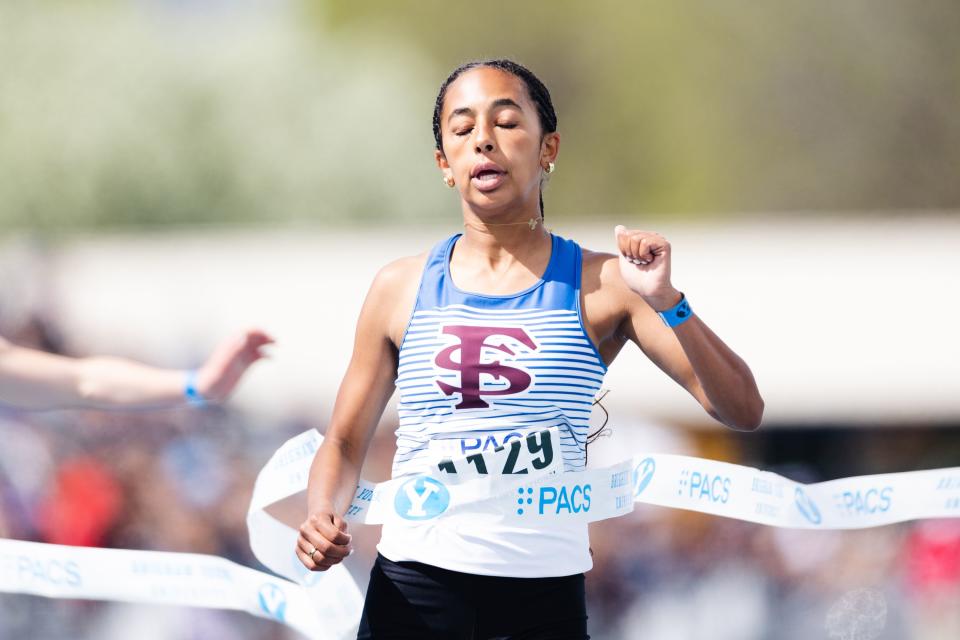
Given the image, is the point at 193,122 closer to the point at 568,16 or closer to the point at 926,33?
the point at 568,16

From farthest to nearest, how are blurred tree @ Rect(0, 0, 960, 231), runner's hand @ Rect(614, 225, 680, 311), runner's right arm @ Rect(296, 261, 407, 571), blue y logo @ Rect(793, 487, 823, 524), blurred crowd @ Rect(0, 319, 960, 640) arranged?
blurred tree @ Rect(0, 0, 960, 231) → blurred crowd @ Rect(0, 319, 960, 640) → blue y logo @ Rect(793, 487, 823, 524) → runner's right arm @ Rect(296, 261, 407, 571) → runner's hand @ Rect(614, 225, 680, 311)

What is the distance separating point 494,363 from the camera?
3.35 m

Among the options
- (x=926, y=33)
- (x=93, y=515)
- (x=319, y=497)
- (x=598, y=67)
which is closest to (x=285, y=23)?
(x=598, y=67)

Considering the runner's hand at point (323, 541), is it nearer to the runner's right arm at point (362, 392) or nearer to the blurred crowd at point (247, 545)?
the runner's right arm at point (362, 392)

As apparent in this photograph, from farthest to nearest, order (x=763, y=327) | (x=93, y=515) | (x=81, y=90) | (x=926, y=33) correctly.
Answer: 1. (x=926, y=33)
2. (x=81, y=90)
3. (x=763, y=327)
4. (x=93, y=515)

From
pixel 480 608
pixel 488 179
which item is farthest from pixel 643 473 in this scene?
pixel 488 179

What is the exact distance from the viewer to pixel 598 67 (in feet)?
132

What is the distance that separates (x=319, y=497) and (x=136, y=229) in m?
31.4

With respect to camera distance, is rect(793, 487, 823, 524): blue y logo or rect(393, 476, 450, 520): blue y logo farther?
rect(793, 487, 823, 524): blue y logo

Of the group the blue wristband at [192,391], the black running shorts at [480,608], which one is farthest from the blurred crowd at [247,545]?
the black running shorts at [480,608]

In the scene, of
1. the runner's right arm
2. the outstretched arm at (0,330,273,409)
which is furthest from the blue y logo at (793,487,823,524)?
the outstretched arm at (0,330,273,409)

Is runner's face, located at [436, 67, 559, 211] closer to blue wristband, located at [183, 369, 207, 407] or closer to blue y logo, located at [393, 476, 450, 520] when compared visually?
blue y logo, located at [393, 476, 450, 520]

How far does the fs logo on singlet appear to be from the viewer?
334 centimetres

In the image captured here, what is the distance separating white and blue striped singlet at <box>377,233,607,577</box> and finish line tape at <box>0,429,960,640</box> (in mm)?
42
